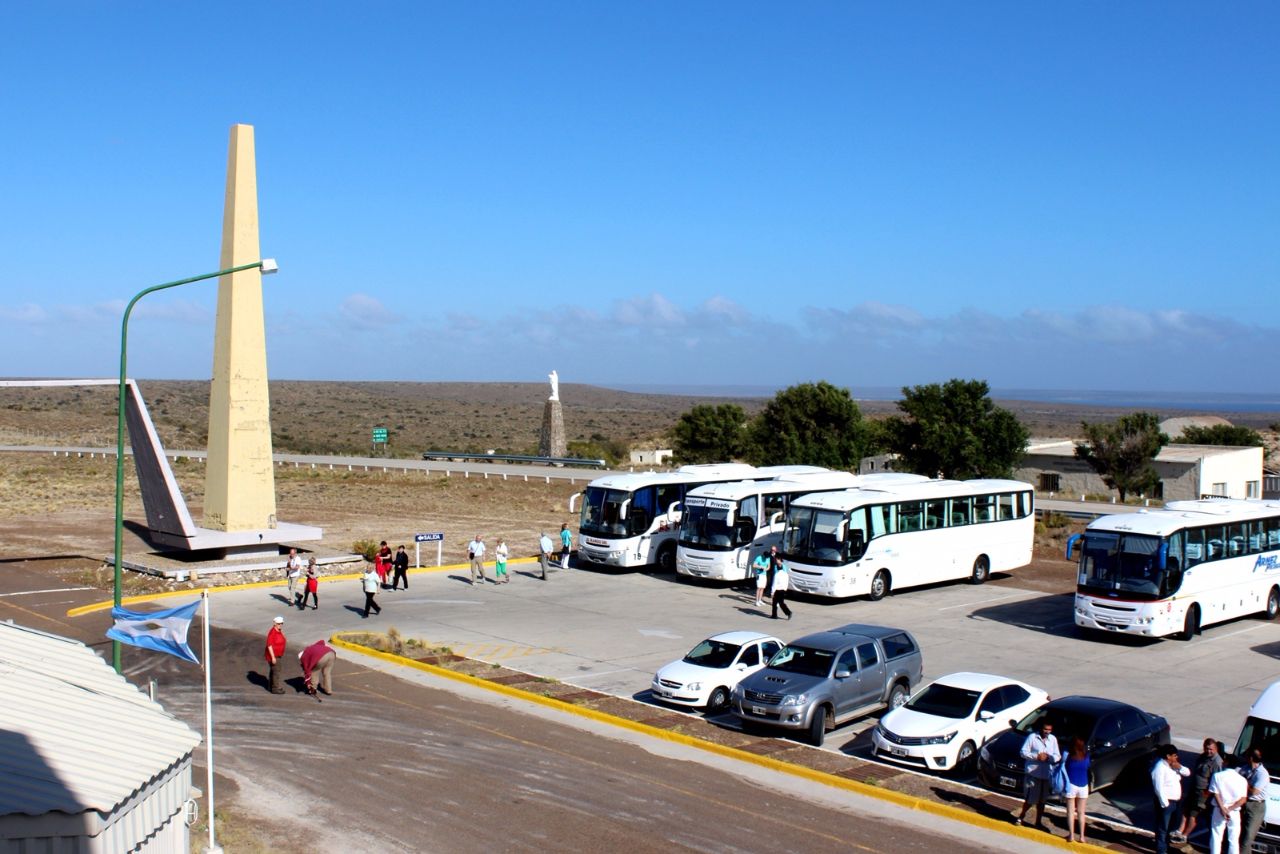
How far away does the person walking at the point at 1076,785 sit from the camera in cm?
1318

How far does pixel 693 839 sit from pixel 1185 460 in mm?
50549

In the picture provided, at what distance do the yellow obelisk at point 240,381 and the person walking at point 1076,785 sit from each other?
24.0 meters

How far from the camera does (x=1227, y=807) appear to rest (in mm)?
12422

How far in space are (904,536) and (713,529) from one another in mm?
5042

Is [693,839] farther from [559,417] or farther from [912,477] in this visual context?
[559,417]

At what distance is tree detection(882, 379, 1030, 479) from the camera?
56781mm

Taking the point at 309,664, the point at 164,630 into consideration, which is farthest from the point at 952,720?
the point at 164,630

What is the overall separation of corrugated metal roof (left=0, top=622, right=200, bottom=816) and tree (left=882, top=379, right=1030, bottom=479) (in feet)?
159

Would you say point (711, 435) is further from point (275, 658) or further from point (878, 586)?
point (275, 658)

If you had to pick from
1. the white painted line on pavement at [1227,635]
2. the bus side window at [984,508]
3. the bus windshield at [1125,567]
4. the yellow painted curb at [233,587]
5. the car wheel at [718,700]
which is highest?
the bus side window at [984,508]

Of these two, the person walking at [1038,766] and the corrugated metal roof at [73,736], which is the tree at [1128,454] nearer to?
the person walking at [1038,766]

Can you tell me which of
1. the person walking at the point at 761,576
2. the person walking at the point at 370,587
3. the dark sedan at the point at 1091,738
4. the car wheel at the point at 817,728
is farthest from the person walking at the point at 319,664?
the person walking at the point at 761,576

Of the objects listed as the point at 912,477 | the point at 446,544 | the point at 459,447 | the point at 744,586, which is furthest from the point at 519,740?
the point at 459,447

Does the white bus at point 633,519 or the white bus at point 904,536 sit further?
the white bus at point 633,519
